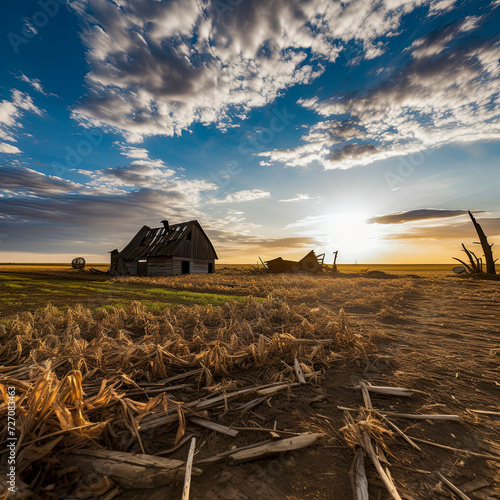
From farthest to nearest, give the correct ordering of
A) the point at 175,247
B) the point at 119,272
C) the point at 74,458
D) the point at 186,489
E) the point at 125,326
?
1. the point at 119,272
2. the point at 175,247
3. the point at 125,326
4. the point at 74,458
5. the point at 186,489

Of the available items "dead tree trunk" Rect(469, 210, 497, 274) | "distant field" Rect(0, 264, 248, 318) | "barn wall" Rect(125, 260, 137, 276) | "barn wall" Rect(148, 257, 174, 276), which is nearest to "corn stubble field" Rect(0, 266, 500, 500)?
"distant field" Rect(0, 264, 248, 318)

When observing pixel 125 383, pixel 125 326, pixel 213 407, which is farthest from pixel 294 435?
pixel 125 326

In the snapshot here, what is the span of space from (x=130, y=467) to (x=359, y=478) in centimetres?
166

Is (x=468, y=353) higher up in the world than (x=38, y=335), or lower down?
lower down

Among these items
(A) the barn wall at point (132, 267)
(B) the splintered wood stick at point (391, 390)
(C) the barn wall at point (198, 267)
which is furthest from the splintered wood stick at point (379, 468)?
(A) the barn wall at point (132, 267)

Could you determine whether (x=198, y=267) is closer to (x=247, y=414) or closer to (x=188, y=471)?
(x=247, y=414)

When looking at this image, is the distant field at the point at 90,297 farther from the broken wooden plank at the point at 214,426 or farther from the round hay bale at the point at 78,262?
the round hay bale at the point at 78,262

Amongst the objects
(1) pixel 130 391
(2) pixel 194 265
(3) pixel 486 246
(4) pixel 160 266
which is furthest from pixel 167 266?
(3) pixel 486 246

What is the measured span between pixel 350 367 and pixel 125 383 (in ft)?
10.5

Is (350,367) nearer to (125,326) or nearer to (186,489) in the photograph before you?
(186,489)

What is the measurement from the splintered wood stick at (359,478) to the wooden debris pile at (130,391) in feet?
1.15

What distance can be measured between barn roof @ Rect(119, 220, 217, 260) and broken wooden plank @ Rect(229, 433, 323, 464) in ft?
93.7

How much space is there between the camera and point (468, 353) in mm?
4645

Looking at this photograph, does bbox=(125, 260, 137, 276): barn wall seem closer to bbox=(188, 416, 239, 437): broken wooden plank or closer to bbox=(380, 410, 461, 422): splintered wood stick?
bbox=(188, 416, 239, 437): broken wooden plank
